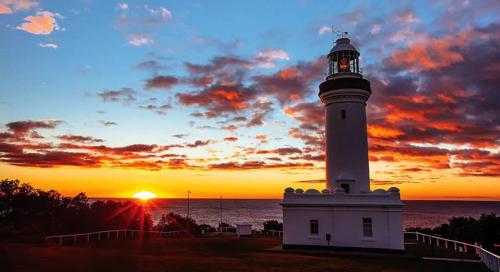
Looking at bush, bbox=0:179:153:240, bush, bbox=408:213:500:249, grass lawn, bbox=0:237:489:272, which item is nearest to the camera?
grass lawn, bbox=0:237:489:272

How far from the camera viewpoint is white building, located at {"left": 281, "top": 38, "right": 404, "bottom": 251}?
22703 mm

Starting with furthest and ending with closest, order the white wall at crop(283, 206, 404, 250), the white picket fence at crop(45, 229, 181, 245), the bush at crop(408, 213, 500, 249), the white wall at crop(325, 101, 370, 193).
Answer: the bush at crop(408, 213, 500, 249)
the white wall at crop(325, 101, 370, 193)
the white picket fence at crop(45, 229, 181, 245)
the white wall at crop(283, 206, 404, 250)

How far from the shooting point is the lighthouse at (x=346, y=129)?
2498 cm

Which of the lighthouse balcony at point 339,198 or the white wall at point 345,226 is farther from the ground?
the lighthouse balcony at point 339,198

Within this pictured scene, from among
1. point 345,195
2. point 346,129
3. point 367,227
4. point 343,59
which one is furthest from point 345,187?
point 343,59

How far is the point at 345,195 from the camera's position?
2345cm

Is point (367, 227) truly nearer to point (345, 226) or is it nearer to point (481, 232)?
point (345, 226)

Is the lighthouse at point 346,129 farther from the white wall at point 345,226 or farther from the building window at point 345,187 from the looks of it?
the white wall at point 345,226

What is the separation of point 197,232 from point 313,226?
18.9 metres

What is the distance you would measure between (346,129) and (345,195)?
4455 millimetres

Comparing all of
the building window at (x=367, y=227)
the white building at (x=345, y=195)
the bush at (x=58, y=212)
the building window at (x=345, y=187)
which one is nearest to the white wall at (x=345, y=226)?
the white building at (x=345, y=195)

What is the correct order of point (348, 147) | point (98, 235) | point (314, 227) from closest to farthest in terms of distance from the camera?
point (314, 227)
point (348, 147)
point (98, 235)

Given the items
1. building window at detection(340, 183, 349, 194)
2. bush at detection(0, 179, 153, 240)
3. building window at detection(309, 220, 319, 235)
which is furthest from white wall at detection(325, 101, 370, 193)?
bush at detection(0, 179, 153, 240)

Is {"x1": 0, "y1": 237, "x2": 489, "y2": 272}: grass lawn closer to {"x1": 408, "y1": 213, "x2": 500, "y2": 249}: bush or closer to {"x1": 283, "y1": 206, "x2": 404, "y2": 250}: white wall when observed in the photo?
{"x1": 283, "y1": 206, "x2": 404, "y2": 250}: white wall
